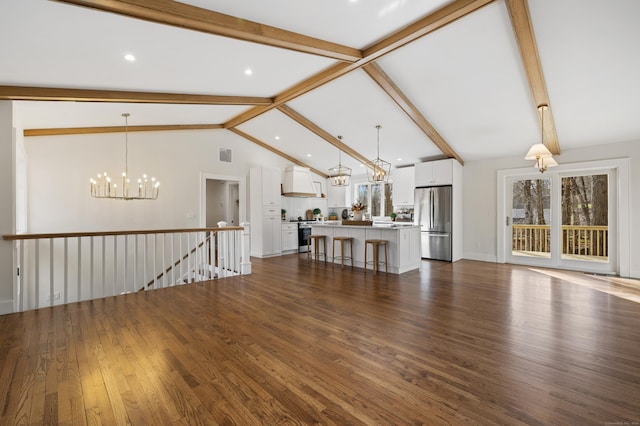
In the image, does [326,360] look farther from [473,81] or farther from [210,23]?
[473,81]

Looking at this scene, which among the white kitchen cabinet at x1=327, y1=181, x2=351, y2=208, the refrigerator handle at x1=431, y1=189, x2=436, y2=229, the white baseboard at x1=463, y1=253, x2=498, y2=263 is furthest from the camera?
the white kitchen cabinet at x1=327, y1=181, x2=351, y2=208

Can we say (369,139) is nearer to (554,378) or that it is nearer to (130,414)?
(554,378)

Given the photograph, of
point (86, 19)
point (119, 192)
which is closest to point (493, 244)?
point (86, 19)

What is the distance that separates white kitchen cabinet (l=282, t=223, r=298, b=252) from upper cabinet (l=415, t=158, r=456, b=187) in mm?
3611

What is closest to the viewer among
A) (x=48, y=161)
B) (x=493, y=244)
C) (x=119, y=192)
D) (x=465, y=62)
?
(x=465, y=62)

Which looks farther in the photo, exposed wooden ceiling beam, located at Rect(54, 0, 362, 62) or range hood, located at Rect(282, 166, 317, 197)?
range hood, located at Rect(282, 166, 317, 197)

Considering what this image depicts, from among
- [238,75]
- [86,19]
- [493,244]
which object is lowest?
[493,244]

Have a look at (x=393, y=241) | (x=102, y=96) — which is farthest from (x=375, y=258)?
(x=102, y=96)

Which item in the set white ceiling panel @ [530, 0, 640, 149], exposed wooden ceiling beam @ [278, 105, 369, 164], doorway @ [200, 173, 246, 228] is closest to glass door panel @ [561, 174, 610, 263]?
white ceiling panel @ [530, 0, 640, 149]

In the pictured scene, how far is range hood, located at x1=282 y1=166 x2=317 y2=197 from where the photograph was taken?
28.1 ft

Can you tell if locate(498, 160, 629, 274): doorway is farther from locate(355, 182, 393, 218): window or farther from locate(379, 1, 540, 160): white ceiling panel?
locate(355, 182, 393, 218): window

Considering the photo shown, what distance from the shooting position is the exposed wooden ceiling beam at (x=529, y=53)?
3.18 m

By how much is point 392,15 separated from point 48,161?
6.02m

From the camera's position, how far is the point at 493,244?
22.4 feet
